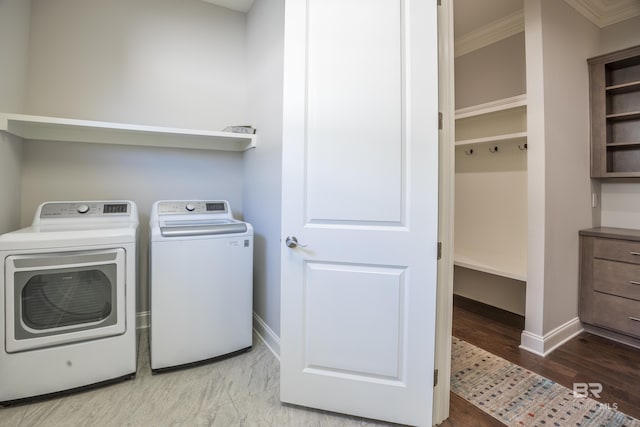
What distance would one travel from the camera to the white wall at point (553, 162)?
217 cm

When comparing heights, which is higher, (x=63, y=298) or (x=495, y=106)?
(x=495, y=106)

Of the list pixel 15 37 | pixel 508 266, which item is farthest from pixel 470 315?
pixel 15 37

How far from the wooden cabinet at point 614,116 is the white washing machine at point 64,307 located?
3.71 m

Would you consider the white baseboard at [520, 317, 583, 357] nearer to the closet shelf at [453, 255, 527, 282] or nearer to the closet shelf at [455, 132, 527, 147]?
the closet shelf at [453, 255, 527, 282]

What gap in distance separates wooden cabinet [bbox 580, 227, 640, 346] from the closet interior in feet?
1.44

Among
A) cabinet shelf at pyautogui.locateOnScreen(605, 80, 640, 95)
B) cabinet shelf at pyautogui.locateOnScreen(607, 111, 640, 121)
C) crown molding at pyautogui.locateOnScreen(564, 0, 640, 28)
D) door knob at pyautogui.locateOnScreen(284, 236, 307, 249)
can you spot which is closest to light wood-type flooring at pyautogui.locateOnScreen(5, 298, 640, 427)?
door knob at pyautogui.locateOnScreen(284, 236, 307, 249)

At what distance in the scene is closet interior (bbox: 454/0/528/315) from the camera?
2719mm

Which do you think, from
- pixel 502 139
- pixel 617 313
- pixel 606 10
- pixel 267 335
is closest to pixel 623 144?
pixel 502 139

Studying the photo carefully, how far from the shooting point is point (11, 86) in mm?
1897

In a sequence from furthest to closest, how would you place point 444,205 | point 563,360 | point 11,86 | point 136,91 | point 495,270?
1. point 495,270
2. point 136,91
3. point 563,360
4. point 11,86
5. point 444,205

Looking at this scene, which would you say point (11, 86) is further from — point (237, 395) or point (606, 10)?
point (606, 10)

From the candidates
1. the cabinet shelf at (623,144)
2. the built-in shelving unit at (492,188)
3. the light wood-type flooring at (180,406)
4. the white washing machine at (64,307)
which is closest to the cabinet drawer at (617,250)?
the built-in shelving unit at (492,188)

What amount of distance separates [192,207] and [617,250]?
335 cm

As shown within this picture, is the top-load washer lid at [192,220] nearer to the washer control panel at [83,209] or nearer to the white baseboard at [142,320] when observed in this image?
the washer control panel at [83,209]
